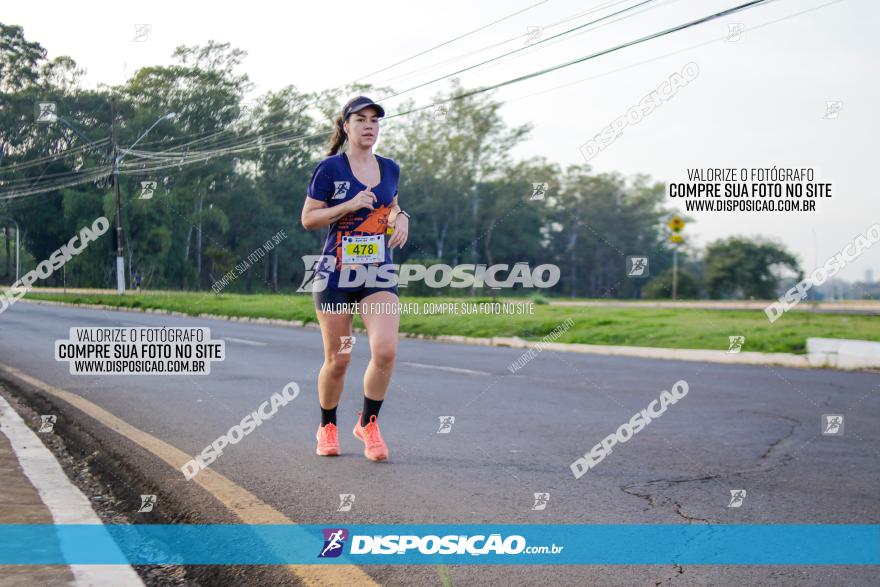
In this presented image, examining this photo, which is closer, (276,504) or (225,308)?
(276,504)

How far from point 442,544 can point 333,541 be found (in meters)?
0.43

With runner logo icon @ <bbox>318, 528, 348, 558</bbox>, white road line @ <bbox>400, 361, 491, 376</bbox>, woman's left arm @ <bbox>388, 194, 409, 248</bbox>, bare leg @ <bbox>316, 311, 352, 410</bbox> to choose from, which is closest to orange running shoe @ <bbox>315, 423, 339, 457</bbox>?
bare leg @ <bbox>316, 311, 352, 410</bbox>

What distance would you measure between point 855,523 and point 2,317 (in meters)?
22.4

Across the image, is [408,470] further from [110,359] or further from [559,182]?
[559,182]

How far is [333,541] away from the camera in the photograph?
320 cm

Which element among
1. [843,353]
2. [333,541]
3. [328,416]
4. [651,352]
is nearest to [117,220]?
[651,352]

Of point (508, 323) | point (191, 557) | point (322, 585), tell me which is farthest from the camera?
point (508, 323)

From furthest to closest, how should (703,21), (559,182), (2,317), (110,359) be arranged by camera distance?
(559,182)
(2,317)
(703,21)
(110,359)

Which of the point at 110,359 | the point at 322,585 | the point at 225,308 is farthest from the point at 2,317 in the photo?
the point at 322,585

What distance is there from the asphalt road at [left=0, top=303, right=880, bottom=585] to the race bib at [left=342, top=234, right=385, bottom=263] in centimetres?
118

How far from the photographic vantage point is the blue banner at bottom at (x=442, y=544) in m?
3.11

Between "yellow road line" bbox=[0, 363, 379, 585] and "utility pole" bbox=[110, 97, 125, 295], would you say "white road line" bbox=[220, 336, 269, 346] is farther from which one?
"utility pole" bbox=[110, 97, 125, 295]

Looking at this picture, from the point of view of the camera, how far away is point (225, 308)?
1059 inches

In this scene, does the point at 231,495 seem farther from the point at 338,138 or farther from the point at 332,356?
the point at 338,138
